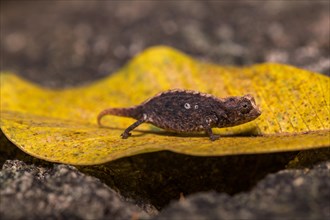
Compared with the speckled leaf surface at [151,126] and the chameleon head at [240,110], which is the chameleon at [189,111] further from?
the speckled leaf surface at [151,126]

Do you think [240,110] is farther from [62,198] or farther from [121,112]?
[62,198]

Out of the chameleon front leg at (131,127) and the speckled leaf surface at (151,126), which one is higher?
the speckled leaf surface at (151,126)

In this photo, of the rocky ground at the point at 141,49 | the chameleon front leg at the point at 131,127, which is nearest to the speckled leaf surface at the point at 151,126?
the chameleon front leg at the point at 131,127

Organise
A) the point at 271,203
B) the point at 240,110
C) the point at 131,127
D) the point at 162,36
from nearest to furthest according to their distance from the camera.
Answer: the point at 271,203, the point at 240,110, the point at 131,127, the point at 162,36

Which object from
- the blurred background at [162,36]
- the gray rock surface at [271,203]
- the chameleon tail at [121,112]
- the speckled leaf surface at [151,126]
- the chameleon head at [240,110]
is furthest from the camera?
the blurred background at [162,36]

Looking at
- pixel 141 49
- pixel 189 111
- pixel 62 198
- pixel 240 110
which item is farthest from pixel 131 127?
pixel 141 49

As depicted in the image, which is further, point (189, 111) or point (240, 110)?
point (189, 111)

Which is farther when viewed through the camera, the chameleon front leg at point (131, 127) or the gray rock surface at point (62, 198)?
the chameleon front leg at point (131, 127)

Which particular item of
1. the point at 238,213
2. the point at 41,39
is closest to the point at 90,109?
the point at 238,213

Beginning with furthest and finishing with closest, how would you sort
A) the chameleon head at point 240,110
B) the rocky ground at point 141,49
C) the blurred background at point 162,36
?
the blurred background at point 162,36
the chameleon head at point 240,110
the rocky ground at point 141,49
